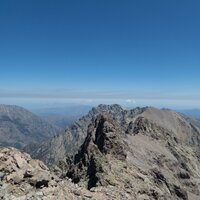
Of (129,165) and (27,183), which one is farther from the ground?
(27,183)

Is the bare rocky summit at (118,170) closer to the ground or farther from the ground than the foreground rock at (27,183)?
closer to the ground

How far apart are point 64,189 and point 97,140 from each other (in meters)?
65.4

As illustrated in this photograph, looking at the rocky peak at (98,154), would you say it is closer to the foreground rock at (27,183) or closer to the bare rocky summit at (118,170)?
the bare rocky summit at (118,170)

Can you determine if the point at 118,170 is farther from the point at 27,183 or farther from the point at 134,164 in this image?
the point at 27,183

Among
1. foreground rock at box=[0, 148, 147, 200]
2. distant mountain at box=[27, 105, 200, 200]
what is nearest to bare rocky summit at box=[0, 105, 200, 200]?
distant mountain at box=[27, 105, 200, 200]

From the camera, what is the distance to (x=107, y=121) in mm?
111500

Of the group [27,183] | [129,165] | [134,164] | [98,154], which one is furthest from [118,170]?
[27,183]

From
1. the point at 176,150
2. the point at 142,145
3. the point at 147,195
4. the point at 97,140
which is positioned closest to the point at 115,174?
the point at 147,195

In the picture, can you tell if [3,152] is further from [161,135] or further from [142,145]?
[161,135]

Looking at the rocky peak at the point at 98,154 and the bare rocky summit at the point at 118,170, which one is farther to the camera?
the rocky peak at the point at 98,154

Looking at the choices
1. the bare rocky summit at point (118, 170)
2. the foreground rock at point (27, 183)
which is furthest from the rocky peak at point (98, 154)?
the foreground rock at point (27, 183)

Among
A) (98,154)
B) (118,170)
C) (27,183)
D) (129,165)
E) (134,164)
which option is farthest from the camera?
(134,164)

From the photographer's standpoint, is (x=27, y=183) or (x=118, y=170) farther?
(x=118, y=170)

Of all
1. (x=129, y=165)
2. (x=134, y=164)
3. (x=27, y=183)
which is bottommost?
(x=134, y=164)
